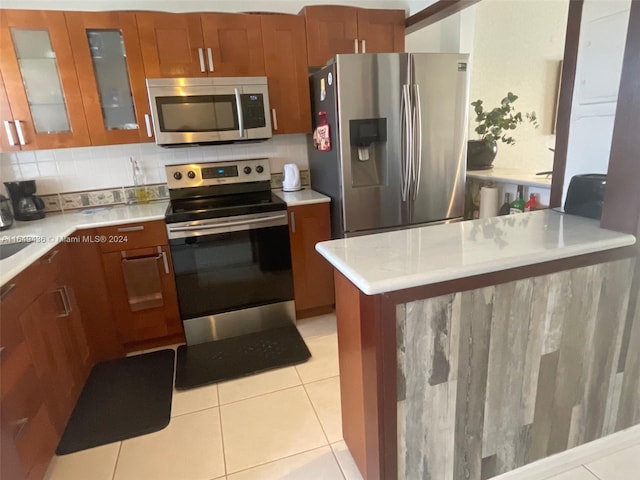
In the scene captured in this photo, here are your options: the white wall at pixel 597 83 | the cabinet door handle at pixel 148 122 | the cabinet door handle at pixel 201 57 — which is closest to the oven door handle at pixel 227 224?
the cabinet door handle at pixel 148 122

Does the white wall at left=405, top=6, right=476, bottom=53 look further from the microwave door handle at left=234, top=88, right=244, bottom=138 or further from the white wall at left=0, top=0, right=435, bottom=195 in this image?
the microwave door handle at left=234, top=88, right=244, bottom=138

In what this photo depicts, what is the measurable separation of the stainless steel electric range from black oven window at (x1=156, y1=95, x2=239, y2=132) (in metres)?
0.37

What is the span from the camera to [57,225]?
7.30 feet

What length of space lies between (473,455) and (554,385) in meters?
0.39

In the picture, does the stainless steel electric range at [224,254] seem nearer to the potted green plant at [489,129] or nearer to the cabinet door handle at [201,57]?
the cabinet door handle at [201,57]

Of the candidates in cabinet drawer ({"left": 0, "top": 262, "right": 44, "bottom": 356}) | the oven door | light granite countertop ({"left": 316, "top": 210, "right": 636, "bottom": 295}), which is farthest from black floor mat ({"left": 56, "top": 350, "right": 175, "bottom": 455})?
light granite countertop ({"left": 316, "top": 210, "right": 636, "bottom": 295})

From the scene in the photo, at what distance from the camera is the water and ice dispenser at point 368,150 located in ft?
7.64

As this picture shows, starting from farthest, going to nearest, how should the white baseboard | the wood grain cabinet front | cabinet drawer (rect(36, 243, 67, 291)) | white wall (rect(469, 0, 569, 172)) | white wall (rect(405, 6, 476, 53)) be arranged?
white wall (rect(469, 0, 569, 172)) → white wall (rect(405, 6, 476, 53)) → cabinet drawer (rect(36, 243, 67, 291)) → the white baseboard → the wood grain cabinet front

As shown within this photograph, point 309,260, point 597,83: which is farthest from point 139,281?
point 597,83

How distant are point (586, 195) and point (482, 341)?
778 mm

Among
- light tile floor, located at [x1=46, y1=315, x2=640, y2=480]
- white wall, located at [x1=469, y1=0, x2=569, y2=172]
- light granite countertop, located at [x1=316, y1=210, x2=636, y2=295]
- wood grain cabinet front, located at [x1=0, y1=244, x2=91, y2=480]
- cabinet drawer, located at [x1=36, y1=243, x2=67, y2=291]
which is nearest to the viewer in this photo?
light granite countertop, located at [x1=316, y1=210, x2=636, y2=295]

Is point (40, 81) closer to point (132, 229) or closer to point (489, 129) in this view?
point (132, 229)

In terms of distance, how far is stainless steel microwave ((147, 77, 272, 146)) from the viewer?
92.5 inches

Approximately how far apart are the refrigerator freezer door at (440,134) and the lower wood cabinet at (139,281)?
1.64 meters
